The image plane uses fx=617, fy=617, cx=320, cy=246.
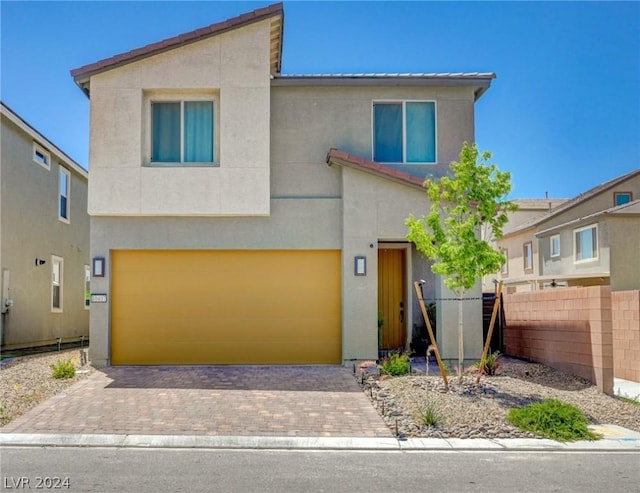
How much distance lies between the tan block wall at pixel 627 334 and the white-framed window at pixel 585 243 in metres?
15.7

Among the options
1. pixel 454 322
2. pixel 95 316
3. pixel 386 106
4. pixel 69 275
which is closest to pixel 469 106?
pixel 386 106

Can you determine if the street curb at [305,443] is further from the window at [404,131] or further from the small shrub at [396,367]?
the window at [404,131]

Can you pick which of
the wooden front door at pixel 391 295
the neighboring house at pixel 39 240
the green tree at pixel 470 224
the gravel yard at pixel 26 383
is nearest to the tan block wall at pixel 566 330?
the green tree at pixel 470 224

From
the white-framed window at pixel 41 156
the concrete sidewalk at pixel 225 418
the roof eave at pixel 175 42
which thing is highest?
the roof eave at pixel 175 42

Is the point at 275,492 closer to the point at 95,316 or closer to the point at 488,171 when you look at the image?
the point at 488,171

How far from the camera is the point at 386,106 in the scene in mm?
14203

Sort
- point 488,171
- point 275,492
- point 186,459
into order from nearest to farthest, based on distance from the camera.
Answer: point 275,492 < point 186,459 < point 488,171

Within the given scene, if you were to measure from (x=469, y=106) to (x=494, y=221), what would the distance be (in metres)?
4.32

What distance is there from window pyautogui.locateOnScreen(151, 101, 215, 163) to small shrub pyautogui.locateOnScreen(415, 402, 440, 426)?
715 centimetres

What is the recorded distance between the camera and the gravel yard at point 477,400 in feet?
28.8

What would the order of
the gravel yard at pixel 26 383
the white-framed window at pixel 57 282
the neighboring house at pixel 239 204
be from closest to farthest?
the gravel yard at pixel 26 383 < the neighboring house at pixel 239 204 < the white-framed window at pixel 57 282

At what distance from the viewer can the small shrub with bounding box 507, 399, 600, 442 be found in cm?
848

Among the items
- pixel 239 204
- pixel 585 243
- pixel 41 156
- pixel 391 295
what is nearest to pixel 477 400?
pixel 391 295

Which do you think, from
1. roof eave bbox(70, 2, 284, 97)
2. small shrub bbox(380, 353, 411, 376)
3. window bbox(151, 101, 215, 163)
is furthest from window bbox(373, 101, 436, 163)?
small shrub bbox(380, 353, 411, 376)
